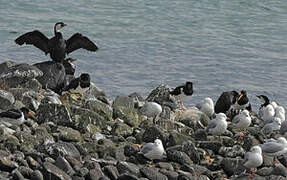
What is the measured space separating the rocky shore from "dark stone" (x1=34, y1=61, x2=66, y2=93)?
401 mm

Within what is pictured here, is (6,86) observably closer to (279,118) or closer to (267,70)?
(279,118)

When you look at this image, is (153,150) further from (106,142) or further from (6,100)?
(6,100)

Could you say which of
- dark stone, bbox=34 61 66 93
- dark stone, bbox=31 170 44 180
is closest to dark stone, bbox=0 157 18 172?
dark stone, bbox=31 170 44 180

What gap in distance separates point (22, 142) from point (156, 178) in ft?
6.68

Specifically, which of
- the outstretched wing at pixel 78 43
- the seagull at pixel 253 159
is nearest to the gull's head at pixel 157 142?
the seagull at pixel 253 159

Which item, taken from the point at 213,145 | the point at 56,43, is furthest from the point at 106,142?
the point at 56,43

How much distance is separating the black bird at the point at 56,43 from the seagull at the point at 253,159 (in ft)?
20.1

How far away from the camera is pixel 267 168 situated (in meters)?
12.0

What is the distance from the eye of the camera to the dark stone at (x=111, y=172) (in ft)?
35.8

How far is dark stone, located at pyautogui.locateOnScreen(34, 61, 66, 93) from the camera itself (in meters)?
16.0

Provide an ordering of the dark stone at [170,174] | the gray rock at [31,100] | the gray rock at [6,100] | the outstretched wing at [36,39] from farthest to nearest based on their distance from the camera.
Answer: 1. the outstretched wing at [36,39]
2. the gray rock at [31,100]
3. the gray rock at [6,100]
4. the dark stone at [170,174]

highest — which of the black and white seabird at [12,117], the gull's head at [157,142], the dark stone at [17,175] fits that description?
the black and white seabird at [12,117]

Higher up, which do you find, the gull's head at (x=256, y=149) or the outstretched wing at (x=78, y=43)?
the outstretched wing at (x=78, y=43)

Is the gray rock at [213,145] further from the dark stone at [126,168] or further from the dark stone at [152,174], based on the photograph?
the dark stone at [126,168]
